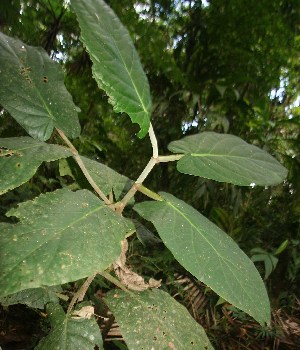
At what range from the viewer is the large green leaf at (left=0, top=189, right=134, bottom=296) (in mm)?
377

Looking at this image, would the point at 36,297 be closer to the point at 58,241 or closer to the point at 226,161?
the point at 58,241

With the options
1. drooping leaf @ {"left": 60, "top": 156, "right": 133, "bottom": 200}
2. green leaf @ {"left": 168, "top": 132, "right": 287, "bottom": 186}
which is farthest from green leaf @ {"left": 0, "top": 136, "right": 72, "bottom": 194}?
green leaf @ {"left": 168, "top": 132, "right": 287, "bottom": 186}

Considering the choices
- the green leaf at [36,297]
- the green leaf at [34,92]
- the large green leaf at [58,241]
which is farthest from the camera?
the green leaf at [36,297]

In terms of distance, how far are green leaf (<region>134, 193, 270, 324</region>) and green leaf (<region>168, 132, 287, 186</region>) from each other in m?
0.08

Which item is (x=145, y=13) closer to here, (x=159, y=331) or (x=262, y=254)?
(x=262, y=254)

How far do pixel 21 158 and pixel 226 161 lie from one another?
38 centimetres

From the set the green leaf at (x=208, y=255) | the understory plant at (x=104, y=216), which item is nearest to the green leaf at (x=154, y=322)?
the understory plant at (x=104, y=216)

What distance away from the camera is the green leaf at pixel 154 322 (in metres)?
0.53

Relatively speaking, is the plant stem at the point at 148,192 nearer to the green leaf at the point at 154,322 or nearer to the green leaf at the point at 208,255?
the green leaf at the point at 208,255

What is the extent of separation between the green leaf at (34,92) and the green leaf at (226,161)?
230 millimetres

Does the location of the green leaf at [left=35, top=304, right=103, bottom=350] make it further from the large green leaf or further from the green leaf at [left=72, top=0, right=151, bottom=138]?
the green leaf at [left=72, top=0, right=151, bottom=138]

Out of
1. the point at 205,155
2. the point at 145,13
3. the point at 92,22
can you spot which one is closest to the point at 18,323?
the point at 205,155

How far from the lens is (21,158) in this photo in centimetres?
54

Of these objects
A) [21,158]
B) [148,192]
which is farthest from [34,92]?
[148,192]
